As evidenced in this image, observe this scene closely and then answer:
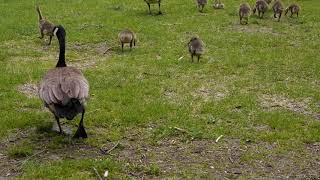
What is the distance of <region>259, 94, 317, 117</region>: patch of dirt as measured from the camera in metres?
11.5

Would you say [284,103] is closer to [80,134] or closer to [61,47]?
[80,134]

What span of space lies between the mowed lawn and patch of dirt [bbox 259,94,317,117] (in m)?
0.02

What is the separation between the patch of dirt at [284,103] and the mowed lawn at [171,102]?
2 centimetres

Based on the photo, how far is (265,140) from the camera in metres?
9.88

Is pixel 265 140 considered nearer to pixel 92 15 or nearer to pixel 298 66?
pixel 298 66

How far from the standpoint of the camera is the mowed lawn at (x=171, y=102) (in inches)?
349

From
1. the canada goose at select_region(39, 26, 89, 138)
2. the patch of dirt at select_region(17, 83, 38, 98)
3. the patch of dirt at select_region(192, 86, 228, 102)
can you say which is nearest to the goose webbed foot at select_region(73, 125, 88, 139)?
the canada goose at select_region(39, 26, 89, 138)

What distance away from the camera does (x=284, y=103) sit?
38.8 ft

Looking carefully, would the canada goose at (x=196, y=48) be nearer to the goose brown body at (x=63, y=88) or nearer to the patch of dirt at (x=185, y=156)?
the patch of dirt at (x=185, y=156)

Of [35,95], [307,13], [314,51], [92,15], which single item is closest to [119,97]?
[35,95]

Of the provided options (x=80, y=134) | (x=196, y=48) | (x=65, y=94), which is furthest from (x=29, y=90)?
(x=196, y=48)

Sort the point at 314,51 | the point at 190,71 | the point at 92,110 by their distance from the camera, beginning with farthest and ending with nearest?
1. the point at 314,51
2. the point at 190,71
3. the point at 92,110

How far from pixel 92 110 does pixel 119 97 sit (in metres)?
0.95

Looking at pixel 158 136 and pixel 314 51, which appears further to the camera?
pixel 314 51
